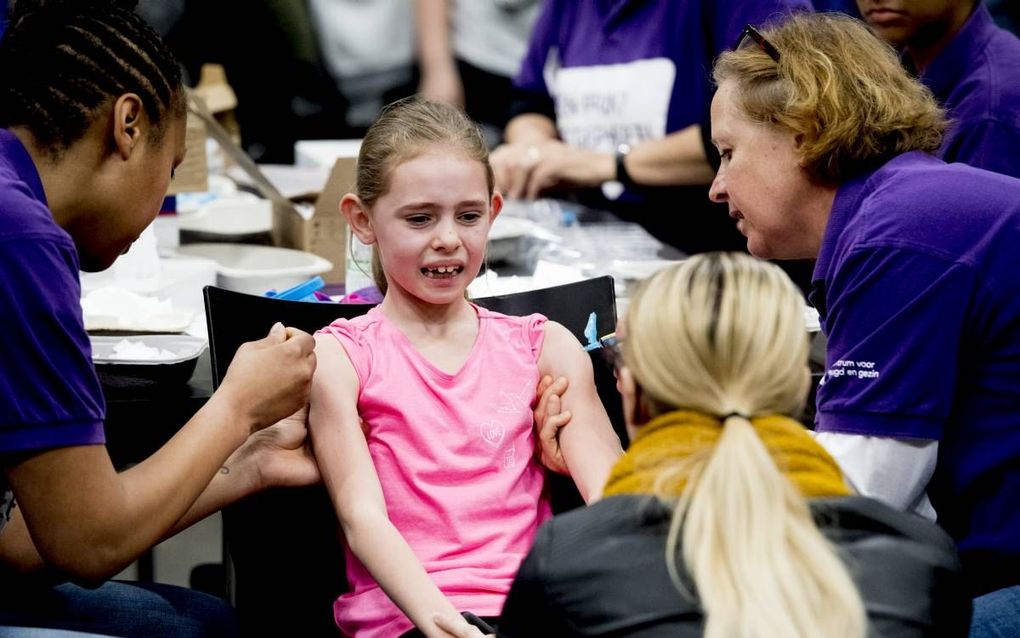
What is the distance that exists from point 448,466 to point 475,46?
116 inches

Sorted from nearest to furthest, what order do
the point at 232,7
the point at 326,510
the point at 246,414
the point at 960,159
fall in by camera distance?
the point at 246,414, the point at 326,510, the point at 960,159, the point at 232,7

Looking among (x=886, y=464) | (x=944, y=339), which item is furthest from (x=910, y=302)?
(x=886, y=464)

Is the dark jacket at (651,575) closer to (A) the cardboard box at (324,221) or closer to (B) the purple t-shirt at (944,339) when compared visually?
(B) the purple t-shirt at (944,339)

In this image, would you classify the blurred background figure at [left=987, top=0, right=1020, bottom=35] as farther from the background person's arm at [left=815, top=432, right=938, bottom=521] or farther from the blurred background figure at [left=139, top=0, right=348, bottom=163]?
the background person's arm at [left=815, top=432, right=938, bottom=521]

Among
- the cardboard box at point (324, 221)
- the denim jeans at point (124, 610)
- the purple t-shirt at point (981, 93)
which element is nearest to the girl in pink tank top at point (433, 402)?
the denim jeans at point (124, 610)

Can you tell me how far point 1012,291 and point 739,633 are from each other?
2.52ft

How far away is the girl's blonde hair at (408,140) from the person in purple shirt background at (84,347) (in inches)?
11.6

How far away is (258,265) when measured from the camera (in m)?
2.69

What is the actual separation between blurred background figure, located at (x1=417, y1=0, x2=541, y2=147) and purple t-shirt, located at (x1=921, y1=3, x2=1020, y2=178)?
2.10 m

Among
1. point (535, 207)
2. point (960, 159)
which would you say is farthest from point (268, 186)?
point (960, 159)

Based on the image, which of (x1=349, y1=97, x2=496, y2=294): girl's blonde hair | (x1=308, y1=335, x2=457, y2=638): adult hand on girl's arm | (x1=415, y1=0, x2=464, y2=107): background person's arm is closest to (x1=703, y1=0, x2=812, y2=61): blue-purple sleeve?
(x1=349, y1=97, x2=496, y2=294): girl's blonde hair

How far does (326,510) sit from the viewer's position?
1.87 meters

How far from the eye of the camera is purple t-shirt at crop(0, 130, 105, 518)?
138cm

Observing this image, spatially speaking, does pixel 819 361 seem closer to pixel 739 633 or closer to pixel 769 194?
pixel 769 194
